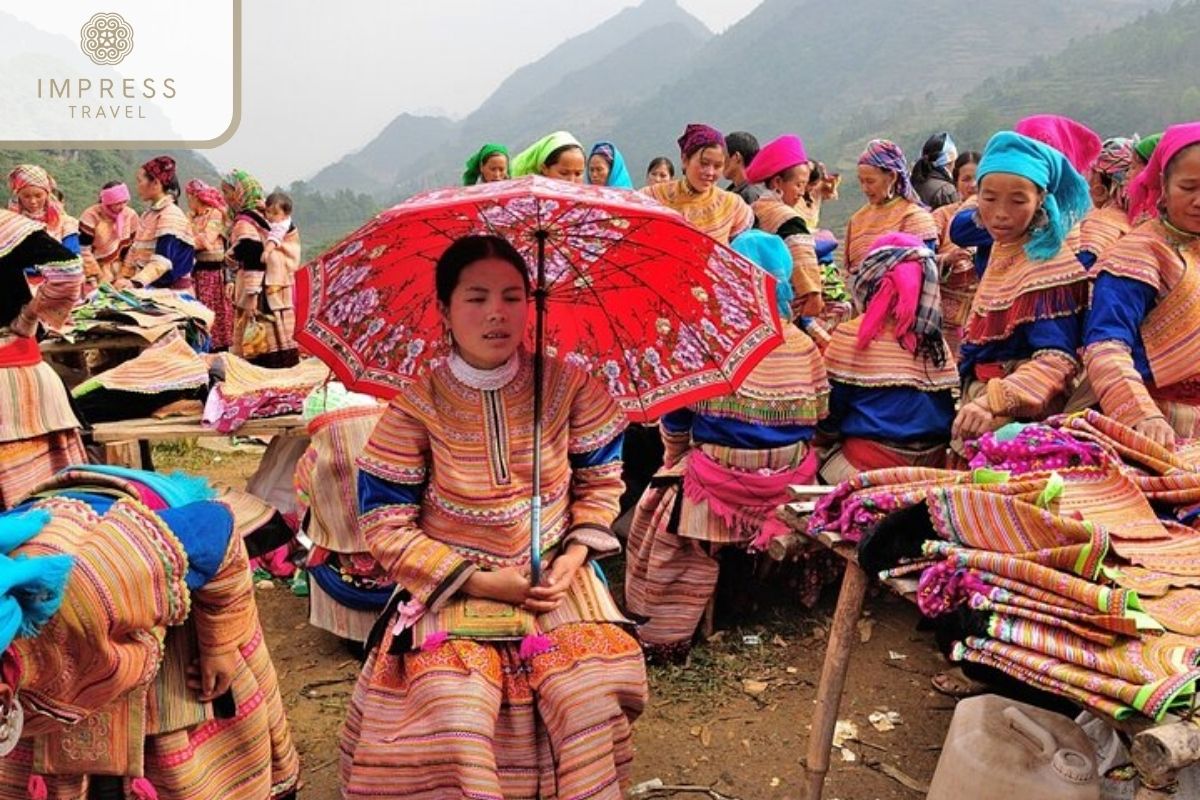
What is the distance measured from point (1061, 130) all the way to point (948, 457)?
4.72ft

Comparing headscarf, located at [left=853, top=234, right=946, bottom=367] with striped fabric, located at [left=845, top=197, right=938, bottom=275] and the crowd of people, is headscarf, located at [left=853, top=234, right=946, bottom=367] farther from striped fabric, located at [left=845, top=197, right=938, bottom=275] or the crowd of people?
striped fabric, located at [left=845, top=197, right=938, bottom=275]

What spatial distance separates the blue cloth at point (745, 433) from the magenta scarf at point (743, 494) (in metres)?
0.10

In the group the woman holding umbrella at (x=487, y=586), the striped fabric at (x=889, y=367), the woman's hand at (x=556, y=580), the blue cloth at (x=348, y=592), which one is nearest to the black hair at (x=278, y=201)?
the blue cloth at (x=348, y=592)

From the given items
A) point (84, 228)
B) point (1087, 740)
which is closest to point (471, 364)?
point (1087, 740)

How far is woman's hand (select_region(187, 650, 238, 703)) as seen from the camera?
2125 mm

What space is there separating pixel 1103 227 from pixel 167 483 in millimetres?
5120

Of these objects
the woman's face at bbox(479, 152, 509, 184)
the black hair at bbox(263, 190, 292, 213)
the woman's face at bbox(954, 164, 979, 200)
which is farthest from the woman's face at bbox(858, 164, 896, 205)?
the black hair at bbox(263, 190, 292, 213)

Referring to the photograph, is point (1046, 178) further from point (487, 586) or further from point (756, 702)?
point (487, 586)

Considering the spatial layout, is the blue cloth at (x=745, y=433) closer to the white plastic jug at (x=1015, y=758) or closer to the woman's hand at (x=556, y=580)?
the woman's hand at (x=556, y=580)

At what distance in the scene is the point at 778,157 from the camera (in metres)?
6.36

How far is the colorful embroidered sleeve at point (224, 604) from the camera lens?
2068mm

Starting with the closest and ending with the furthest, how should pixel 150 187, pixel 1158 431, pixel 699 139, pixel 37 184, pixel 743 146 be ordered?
1. pixel 1158 431
2. pixel 699 139
3. pixel 743 146
4. pixel 150 187
5. pixel 37 184

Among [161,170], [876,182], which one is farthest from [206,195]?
[876,182]

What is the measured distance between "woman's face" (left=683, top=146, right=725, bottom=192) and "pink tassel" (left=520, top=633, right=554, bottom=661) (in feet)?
13.6
